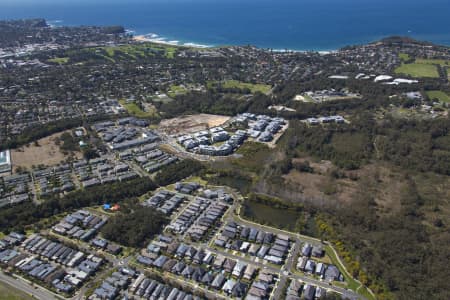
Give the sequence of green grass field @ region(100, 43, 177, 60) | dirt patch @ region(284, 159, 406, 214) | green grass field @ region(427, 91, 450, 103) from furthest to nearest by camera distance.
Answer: green grass field @ region(100, 43, 177, 60), green grass field @ region(427, 91, 450, 103), dirt patch @ region(284, 159, 406, 214)

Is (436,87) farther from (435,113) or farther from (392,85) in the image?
(435,113)

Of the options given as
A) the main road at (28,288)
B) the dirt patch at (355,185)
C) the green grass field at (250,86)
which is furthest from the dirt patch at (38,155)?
the green grass field at (250,86)

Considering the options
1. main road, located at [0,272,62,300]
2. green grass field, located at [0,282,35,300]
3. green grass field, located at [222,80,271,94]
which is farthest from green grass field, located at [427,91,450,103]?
green grass field, located at [0,282,35,300]

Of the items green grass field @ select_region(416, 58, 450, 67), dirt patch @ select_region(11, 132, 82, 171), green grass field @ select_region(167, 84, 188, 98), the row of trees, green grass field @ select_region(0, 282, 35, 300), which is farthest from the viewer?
green grass field @ select_region(416, 58, 450, 67)

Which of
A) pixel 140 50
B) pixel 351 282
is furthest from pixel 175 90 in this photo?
pixel 351 282

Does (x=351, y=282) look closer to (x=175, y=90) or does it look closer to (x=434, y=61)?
(x=175, y=90)

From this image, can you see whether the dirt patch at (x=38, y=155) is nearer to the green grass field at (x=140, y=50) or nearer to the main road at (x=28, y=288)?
the main road at (x=28, y=288)

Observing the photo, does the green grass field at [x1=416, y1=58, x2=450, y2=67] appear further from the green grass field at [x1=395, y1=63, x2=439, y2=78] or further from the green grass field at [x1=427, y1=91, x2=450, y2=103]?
the green grass field at [x1=427, y1=91, x2=450, y2=103]
